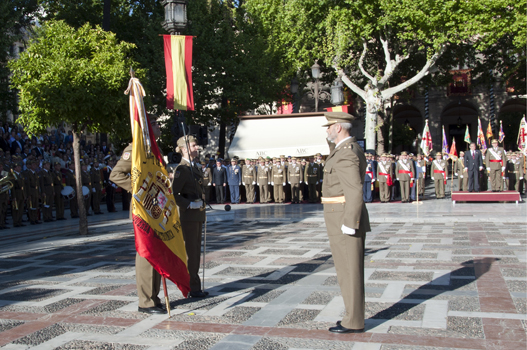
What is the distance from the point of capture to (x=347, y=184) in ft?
15.2

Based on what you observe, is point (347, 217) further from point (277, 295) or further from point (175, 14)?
point (175, 14)

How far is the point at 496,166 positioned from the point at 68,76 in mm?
16991

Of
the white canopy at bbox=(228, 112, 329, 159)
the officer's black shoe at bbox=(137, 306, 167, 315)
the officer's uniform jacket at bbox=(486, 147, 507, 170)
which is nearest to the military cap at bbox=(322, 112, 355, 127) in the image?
the officer's black shoe at bbox=(137, 306, 167, 315)

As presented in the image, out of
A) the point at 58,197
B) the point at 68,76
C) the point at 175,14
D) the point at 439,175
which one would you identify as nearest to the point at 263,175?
the point at 439,175

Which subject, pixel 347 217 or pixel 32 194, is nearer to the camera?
pixel 347 217

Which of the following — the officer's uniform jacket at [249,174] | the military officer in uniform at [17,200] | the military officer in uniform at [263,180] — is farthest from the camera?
the officer's uniform jacket at [249,174]

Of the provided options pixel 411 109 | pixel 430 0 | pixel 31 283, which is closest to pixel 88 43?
pixel 31 283

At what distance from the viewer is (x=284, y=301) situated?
5.92 m

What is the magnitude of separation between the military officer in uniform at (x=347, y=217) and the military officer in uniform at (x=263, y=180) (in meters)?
16.8

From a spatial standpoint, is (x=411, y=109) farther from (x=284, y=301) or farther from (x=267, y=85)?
(x=284, y=301)

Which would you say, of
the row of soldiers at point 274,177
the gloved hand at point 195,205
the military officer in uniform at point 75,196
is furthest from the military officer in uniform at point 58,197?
the gloved hand at point 195,205

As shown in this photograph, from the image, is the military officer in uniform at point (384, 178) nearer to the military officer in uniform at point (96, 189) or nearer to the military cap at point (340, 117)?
the military officer in uniform at point (96, 189)

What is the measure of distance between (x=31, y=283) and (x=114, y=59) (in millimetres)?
5812

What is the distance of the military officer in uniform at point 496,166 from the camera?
2097 cm
